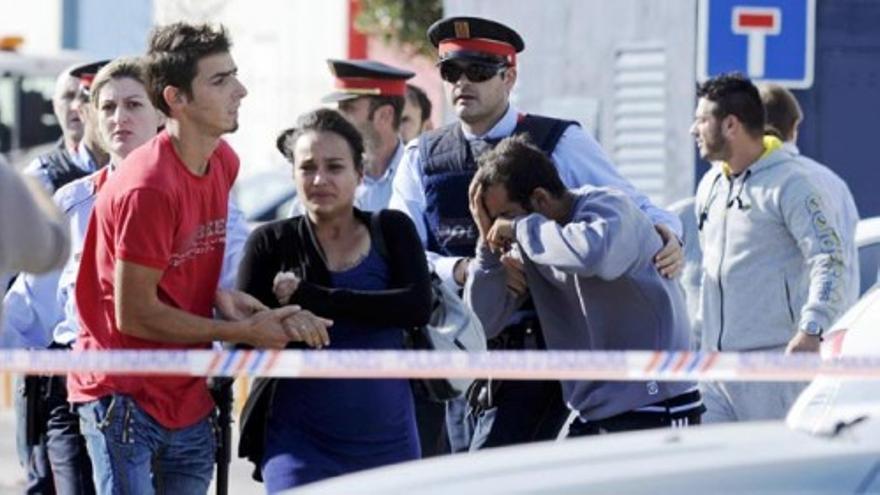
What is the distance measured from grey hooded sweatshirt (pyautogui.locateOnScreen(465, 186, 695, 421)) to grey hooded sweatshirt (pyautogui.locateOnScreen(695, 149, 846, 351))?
1403 millimetres

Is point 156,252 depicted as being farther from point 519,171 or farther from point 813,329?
point 813,329

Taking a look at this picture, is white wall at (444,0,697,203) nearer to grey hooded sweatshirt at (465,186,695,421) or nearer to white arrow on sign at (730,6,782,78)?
white arrow on sign at (730,6,782,78)

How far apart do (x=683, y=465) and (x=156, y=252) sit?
7.64 feet

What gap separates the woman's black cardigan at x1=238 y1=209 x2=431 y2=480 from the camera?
704cm

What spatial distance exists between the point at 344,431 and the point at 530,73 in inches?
350

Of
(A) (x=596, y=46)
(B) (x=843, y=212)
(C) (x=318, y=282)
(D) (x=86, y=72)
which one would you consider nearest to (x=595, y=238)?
(C) (x=318, y=282)

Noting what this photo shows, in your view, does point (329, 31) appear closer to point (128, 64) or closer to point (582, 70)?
point (582, 70)

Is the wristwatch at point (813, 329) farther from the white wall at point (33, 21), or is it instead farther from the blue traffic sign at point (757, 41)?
the white wall at point (33, 21)

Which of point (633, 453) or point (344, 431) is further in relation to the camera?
point (344, 431)

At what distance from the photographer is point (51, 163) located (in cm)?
866

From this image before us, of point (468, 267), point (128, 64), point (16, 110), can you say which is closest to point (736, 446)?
point (468, 267)

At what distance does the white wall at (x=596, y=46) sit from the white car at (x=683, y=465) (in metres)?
9.70

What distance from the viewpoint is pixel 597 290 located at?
7.49 metres

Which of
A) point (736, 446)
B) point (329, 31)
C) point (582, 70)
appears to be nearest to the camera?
point (736, 446)
